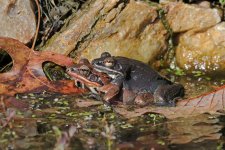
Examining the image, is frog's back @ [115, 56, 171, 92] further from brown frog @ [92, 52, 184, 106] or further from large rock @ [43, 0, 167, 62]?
large rock @ [43, 0, 167, 62]

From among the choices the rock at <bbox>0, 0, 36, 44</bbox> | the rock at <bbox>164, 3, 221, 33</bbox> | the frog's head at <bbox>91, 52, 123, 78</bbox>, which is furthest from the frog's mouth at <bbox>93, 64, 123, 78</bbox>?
the rock at <bbox>164, 3, 221, 33</bbox>

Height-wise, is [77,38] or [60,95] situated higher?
[77,38]

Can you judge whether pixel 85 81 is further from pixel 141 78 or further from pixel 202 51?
pixel 202 51

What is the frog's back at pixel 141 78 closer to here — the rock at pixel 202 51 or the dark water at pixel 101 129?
the dark water at pixel 101 129

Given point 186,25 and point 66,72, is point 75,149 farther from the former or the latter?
point 186,25

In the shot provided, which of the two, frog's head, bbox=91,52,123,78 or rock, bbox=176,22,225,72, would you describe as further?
rock, bbox=176,22,225,72

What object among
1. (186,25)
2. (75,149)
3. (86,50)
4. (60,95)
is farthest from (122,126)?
(186,25)
